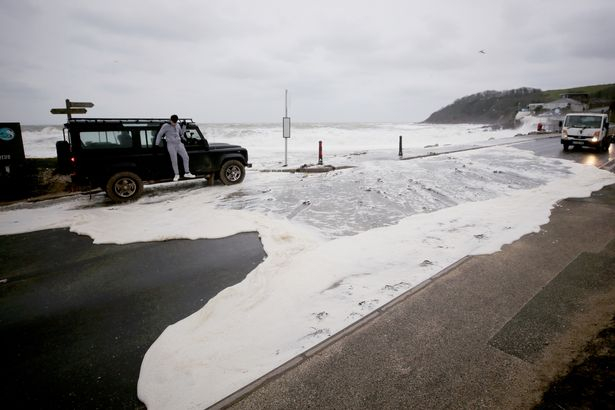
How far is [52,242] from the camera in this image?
5.93m

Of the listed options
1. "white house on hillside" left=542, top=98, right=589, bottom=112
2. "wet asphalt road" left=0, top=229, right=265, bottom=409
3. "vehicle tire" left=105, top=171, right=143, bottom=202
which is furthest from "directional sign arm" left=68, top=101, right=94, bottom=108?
"white house on hillside" left=542, top=98, right=589, bottom=112

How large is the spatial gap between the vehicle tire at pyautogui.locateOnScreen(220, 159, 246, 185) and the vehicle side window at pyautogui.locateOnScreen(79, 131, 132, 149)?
2844mm

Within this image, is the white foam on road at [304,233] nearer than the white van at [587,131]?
Yes

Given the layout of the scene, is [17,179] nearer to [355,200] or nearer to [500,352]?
[355,200]

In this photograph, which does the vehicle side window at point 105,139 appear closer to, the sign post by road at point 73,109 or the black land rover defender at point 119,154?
the black land rover defender at point 119,154

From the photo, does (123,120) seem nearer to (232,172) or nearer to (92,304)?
(232,172)

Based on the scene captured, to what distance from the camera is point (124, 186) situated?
8609 mm

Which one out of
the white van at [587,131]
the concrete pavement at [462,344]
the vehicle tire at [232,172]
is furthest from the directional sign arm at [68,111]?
the white van at [587,131]

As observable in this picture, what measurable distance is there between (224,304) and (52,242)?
4.48 meters

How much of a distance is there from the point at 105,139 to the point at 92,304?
606cm

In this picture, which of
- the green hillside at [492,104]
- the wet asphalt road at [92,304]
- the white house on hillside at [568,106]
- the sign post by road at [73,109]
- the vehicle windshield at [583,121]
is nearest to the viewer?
the wet asphalt road at [92,304]

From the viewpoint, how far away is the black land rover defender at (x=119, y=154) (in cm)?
804

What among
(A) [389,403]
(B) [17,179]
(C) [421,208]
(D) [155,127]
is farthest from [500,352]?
(B) [17,179]

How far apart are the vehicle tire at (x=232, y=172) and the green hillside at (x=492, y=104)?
11853cm
